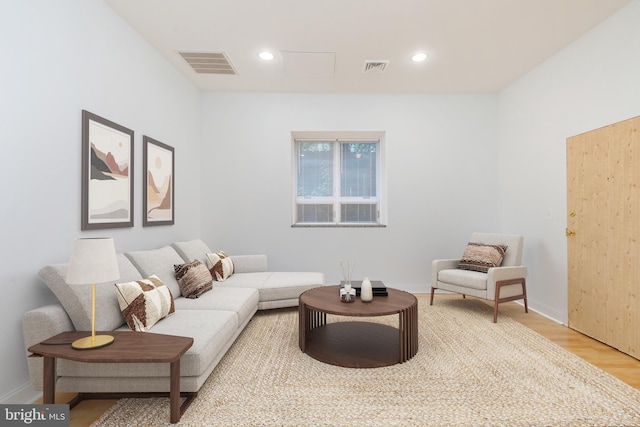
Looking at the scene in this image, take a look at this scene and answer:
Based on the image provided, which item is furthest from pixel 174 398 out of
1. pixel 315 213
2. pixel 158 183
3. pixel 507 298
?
pixel 315 213

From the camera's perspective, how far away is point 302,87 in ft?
15.4

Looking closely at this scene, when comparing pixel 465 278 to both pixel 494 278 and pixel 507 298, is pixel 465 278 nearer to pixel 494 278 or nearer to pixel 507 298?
pixel 494 278

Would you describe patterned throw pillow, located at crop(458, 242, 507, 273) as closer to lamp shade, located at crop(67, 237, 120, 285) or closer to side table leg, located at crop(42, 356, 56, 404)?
lamp shade, located at crop(67, 237, 120, 285)

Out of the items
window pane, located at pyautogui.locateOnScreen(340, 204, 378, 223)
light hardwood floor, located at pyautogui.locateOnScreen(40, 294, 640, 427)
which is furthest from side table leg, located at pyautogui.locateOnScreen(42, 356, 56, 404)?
window pane, located at pyautogui.locateOnScreen(340, 204, 378, 223)

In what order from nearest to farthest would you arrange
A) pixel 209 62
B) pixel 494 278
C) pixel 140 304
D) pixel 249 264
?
pixel 140 304 → pixel 494 278 → pixel 209 62 → pixel 249 264

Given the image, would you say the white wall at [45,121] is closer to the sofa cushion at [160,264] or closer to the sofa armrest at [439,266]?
the sofa cushion at [160,264]

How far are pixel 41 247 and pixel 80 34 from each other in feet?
5.38

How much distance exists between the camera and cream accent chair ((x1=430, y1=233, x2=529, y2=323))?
3697 millimetres

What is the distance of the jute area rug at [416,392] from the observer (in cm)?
192

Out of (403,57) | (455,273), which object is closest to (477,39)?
(403,57)

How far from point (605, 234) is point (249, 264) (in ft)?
12.7

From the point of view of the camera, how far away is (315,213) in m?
5.29

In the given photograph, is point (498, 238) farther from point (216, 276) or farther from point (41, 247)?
point (41, 247)

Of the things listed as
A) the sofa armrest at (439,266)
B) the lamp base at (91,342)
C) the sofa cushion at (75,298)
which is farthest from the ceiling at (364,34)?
the lamp base at (91,342)
